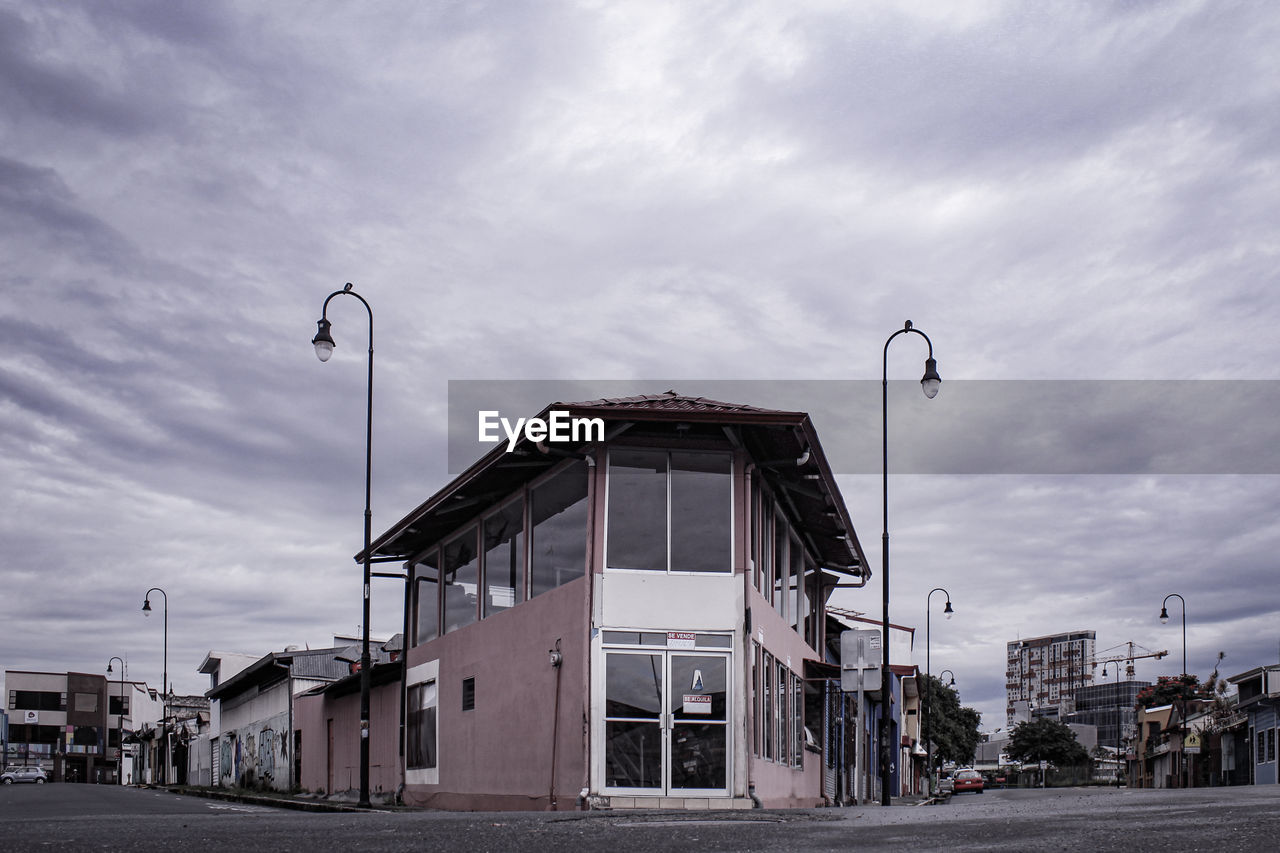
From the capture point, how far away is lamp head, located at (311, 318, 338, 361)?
2317cm

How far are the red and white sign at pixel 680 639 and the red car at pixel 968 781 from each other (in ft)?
167

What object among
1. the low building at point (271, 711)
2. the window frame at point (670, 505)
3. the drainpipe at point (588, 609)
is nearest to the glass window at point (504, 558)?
the drainpipe at point (588, 609)

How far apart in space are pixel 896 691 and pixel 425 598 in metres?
24.8

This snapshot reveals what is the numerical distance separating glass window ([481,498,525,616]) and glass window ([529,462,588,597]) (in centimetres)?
63

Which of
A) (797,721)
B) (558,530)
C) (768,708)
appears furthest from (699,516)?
(797,721)

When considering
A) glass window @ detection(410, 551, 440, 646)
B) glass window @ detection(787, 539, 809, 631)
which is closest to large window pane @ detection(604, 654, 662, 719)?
glass window @ detection(787, 539, 809, 631)

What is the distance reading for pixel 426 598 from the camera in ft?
96.0

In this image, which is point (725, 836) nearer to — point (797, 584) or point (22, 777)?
point (797, 584)

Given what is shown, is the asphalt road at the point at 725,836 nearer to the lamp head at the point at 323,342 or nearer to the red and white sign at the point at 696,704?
the red and white sign at the point at 696,704

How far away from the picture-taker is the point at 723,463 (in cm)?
2022

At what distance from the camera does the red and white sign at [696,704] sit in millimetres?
19312

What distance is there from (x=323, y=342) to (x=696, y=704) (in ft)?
32.1

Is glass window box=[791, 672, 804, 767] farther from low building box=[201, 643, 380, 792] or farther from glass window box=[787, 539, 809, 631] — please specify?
low building box=[201, 643, 380, 792]

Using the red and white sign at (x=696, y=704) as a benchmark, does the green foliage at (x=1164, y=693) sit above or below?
below
